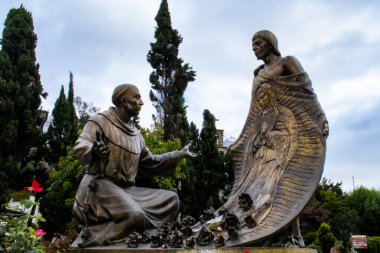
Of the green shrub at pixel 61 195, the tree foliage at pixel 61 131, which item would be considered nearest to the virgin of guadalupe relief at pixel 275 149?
the green shrub at pixel 61 195

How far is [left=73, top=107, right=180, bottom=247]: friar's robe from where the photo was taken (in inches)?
217

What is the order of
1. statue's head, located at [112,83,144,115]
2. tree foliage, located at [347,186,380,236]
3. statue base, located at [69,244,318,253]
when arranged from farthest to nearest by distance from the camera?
1. tree foliage, located at [347,186,380,236]
2. statue's head, located at [112,83,144,115]
3. statue base, located at [69,244,318,253]

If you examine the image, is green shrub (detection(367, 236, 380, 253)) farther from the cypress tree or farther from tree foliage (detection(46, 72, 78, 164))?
the cypress tree

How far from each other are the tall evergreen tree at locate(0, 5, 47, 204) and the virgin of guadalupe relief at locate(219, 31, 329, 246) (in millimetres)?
17917

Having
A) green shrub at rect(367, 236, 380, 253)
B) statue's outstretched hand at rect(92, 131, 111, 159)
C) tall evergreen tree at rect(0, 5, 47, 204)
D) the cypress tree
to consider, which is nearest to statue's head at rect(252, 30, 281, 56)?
statue's outstretched hand at rect(92, 131, 111, 159)

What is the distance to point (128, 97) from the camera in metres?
6.21

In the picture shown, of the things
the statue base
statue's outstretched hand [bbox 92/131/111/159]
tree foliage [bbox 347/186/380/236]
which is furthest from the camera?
tree foliage [bbox 347/186/380/236]

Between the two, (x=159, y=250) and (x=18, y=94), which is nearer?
(x=159, y=250)

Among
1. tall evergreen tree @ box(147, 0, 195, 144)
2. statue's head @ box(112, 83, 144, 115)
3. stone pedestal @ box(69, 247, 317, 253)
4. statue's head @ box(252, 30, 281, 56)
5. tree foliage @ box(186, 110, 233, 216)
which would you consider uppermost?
tall evergreen tree @ box(147, 0, 195, 144)

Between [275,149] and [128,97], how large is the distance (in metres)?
2.06

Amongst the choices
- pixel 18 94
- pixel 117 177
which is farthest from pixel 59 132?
pixel 117 177

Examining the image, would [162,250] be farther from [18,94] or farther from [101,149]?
[18,94]

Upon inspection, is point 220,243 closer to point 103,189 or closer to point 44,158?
point 103,189

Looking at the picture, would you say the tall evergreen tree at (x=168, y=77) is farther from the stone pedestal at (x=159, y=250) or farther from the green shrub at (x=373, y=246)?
the stone pedestal at (x=159, y=250)
